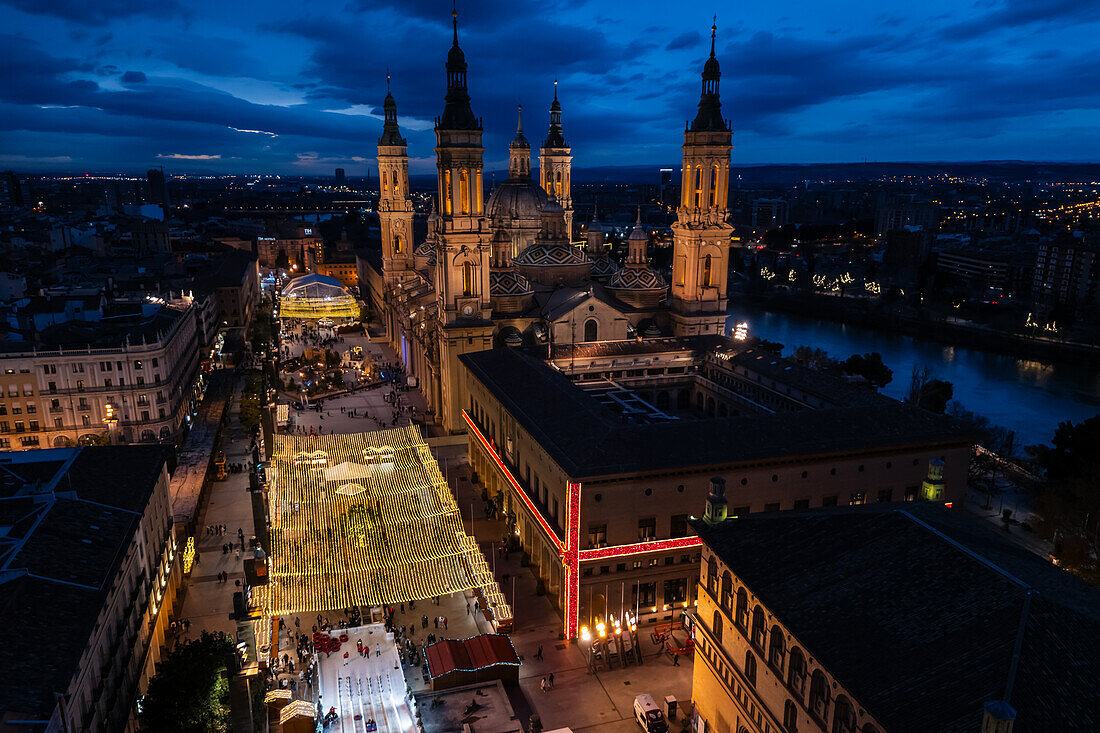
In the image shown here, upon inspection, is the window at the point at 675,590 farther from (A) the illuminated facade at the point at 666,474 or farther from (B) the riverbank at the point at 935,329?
(B) the riverbank at the point at 935,329

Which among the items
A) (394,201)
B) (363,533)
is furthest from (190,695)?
(394,201)

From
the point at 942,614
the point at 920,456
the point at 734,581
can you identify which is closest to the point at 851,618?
the point at 942,614

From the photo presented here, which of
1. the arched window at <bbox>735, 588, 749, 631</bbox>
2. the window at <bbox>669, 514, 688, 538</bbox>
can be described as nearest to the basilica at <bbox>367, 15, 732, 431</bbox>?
the window at <bbox>669, 514, 688, 538</bbox>

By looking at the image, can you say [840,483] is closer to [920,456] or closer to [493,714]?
[920,456]

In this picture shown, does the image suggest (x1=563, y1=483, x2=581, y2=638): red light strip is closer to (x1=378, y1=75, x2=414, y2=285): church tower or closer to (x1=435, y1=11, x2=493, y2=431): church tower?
(x1=435, y1=11, x2=493, y2=431): church tower

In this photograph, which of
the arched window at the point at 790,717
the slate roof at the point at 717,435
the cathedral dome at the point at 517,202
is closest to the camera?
the arched window at the point at 790,717

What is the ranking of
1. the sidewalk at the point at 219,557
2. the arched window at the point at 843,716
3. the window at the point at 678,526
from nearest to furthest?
the arched window at the point at 843,716
the window at the point at 678,526
the sidewalk at the point at 219,557

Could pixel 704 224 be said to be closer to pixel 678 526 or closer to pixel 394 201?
pixel 678 526

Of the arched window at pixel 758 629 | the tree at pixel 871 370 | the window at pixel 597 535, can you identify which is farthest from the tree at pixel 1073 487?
the window at pixel 597 535
